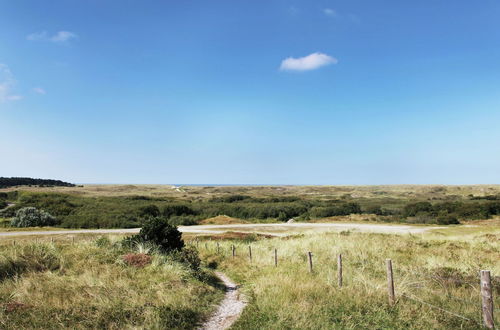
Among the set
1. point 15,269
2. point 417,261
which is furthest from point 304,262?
point 15,269

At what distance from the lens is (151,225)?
18766 mm

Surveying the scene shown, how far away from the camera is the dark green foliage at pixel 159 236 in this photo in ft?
59.9

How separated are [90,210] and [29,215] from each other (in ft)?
40.6

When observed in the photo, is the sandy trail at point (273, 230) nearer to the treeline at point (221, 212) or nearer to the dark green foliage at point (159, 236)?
the treeline at point (221, 212)

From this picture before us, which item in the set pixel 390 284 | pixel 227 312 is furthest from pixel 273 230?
pixel 390 284

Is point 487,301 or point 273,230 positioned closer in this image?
point 487,301

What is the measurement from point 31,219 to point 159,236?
40945mm

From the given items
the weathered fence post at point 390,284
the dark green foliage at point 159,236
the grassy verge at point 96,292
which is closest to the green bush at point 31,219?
the dark green foliage at point 159,236

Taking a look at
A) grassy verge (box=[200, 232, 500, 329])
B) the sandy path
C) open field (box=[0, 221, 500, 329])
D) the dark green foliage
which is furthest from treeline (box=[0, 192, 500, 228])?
the sandy path

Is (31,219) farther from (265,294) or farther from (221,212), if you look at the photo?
(265,294)

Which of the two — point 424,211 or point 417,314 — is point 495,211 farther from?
point 417,314

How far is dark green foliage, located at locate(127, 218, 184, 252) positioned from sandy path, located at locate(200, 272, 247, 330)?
6169 mm

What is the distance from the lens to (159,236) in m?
18.7

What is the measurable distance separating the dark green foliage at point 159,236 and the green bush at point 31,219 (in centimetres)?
3893
